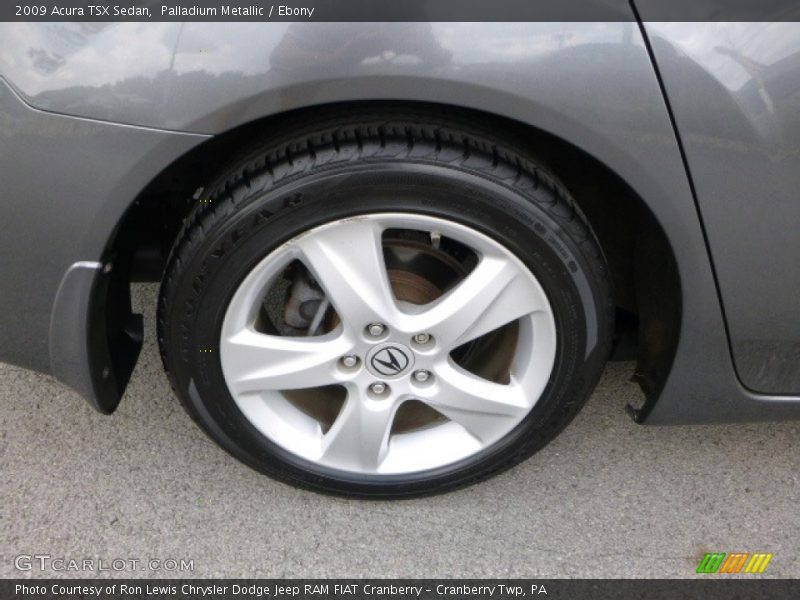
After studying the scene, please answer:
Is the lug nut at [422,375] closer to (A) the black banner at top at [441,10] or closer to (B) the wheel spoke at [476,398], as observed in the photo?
(B) the wheel spoke at [476,398]

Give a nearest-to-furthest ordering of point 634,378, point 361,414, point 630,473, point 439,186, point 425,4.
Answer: point 425,4, point 439,186, point 361,414, point 634,378, point 630,473

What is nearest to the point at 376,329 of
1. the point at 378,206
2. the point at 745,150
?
the point at 378,206

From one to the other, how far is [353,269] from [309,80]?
39 cm

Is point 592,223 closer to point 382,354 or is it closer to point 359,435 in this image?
point 382,354

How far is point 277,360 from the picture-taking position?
5.46ft

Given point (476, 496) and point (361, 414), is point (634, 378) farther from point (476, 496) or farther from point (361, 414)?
point (361, 414)

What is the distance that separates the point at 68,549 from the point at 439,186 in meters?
1.16

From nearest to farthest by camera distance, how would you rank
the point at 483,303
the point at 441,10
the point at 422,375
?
the point at 441,10 < the point at 483,303 < the point at 422,375

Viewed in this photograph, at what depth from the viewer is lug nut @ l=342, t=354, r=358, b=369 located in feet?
5.48

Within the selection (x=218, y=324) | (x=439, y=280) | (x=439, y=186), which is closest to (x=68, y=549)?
(x=218, y=324)

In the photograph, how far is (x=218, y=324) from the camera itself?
1.59 meters

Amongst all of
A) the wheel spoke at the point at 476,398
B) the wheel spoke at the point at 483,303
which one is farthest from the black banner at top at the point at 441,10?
the wheel spoke at the point at 476,398

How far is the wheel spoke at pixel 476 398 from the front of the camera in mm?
1713

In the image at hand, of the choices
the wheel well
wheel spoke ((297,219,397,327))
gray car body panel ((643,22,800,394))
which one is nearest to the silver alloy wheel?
wheel spoke ((297,219,397,327))
